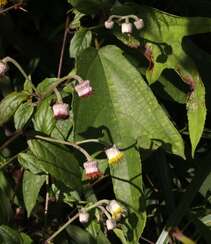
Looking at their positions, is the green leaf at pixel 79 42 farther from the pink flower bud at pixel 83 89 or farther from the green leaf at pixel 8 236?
the green leaf at pixel 8 236

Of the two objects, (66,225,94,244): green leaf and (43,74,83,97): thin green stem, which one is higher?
(43,74,83,97): thin green stem

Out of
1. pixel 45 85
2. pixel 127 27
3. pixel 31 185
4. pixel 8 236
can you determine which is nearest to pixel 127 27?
pixel 127 27

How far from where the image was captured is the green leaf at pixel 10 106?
1.73 meters

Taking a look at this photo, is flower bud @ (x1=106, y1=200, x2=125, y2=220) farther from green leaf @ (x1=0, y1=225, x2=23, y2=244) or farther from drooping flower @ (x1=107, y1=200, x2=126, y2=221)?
green leaf @ (x1=0, y1=225, x2=23, y2=244)

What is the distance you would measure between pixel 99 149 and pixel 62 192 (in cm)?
19

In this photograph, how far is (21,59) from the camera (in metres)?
2.37

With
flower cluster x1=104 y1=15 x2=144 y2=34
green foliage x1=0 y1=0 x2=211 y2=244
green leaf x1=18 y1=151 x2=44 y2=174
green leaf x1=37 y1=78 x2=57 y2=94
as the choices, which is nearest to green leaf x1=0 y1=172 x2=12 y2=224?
green foliage x1=0 y1=0 x2=211 y2=244

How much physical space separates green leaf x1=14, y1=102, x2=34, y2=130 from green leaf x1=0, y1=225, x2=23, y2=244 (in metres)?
0.30

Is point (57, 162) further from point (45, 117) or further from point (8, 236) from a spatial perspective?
point (8, 236)

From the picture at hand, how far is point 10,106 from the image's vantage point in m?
1.74

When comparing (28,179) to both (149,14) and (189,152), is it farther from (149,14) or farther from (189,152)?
(189,152)

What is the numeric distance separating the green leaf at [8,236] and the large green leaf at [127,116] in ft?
1.01

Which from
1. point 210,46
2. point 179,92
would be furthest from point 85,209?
point 210,46

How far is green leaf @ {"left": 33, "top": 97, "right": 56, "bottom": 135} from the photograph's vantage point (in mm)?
1730
